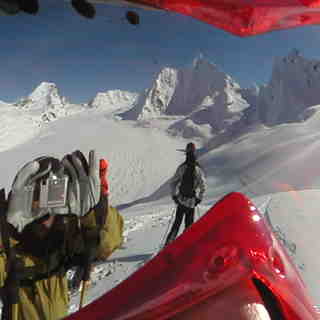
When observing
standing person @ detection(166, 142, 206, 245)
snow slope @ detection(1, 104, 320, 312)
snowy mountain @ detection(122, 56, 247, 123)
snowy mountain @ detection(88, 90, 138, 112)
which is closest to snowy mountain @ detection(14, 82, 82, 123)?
snowy mountain @ detection(88, 90, 138, 112)

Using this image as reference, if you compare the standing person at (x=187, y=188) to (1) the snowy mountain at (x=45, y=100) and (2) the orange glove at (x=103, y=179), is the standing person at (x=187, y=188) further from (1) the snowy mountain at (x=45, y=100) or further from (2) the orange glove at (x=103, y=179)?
(1) the snowy mountain at (x=45, y=100)

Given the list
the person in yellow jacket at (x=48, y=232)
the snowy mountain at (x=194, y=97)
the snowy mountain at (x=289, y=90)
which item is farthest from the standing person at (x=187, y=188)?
the snowy mountain at (x=194, y=97)

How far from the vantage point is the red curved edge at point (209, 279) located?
3.01 feet

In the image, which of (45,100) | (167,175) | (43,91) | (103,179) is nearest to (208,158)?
(167,175)

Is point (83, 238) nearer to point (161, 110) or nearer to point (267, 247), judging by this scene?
point (267, 247)

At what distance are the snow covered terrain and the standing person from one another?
0.67 m

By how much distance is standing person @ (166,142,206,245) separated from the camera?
14.6 feet

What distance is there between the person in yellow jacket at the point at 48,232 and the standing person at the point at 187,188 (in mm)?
3043

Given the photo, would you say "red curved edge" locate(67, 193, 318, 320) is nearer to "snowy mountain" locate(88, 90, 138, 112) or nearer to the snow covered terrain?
the snow covered terrain

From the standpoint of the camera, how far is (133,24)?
199 inches

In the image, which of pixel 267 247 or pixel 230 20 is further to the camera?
pixel 230 20

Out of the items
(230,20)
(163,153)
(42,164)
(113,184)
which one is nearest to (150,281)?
(42,164)

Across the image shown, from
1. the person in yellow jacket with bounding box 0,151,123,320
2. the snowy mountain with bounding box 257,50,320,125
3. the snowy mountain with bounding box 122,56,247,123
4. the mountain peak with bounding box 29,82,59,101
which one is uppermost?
the person in yellow jacket with bounding box 0,151,123,320

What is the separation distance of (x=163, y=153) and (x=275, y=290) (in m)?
47.8
